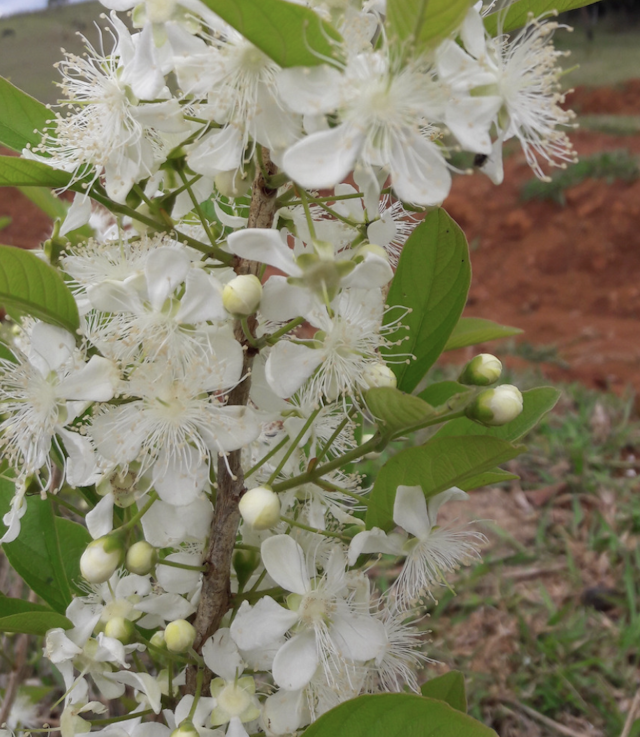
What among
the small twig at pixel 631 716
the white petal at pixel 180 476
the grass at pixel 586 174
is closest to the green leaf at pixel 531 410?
the white petal at pixel 180 476

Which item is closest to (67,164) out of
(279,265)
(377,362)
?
(279,265)

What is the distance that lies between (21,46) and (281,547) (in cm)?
606

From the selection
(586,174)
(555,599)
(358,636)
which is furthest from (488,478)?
(586,174)

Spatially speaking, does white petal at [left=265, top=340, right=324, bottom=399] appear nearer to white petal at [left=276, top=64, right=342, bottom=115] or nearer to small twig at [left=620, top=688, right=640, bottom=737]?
white petal at [left=276, top=64, right=342, bottom=115]

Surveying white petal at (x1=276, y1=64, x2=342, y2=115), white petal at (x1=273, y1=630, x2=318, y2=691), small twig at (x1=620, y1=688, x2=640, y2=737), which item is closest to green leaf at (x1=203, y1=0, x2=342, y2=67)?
white petal at (x1=276, y1=64, x2=342, y2=115)

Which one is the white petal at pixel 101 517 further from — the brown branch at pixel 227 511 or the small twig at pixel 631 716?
the small twig at pixel 631 716

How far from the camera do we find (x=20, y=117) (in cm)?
75

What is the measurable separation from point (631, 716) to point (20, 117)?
5.22 ft

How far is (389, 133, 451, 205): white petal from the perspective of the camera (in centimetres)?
57

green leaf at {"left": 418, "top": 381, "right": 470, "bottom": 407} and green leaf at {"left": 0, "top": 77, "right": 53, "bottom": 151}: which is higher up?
green leaf at {"left": 0, "top": 77, "right": 53, "bottom": 151}

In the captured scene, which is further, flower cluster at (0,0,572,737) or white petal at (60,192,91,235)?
white petal at (60,192,91,235)

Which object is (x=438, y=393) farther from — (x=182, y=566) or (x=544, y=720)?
(x=544, y=720)

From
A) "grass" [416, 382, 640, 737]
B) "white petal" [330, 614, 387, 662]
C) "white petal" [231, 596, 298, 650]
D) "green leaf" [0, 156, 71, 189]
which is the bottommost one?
"grass" [416, 382, 640, 737]

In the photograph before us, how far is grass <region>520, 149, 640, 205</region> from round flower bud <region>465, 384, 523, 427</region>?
6320 millimetres
